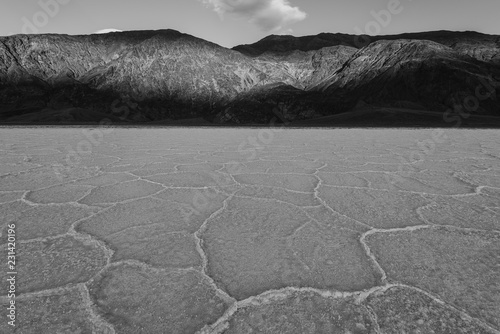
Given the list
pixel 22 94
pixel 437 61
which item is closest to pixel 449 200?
pixel 437 61

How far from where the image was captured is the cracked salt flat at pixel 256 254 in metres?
0.98

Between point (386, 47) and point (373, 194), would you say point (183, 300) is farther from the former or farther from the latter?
point (386, 47)

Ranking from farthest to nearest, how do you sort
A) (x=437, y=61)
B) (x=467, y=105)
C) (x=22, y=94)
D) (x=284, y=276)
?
(x=22, y=94)
(x=437, y=61)
(x=467, y=105)
(x=284, y=276)

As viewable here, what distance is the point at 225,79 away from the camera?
111ft

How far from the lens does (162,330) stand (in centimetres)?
93

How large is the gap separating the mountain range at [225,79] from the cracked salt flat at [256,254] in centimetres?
1920

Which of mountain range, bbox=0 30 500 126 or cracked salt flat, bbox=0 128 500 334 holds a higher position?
mountain range, bbox=0 30 500 126

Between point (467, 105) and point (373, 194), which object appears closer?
point (373, 194)

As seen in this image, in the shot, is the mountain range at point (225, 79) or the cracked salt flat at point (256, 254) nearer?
the cracked salt flat at point (256, 254)

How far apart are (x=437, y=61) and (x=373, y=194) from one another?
1037 inches

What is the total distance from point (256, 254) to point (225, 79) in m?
34.2

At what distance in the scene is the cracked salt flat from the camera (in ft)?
3.22

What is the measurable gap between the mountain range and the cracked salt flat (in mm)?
19205

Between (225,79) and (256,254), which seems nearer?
(256,254)
